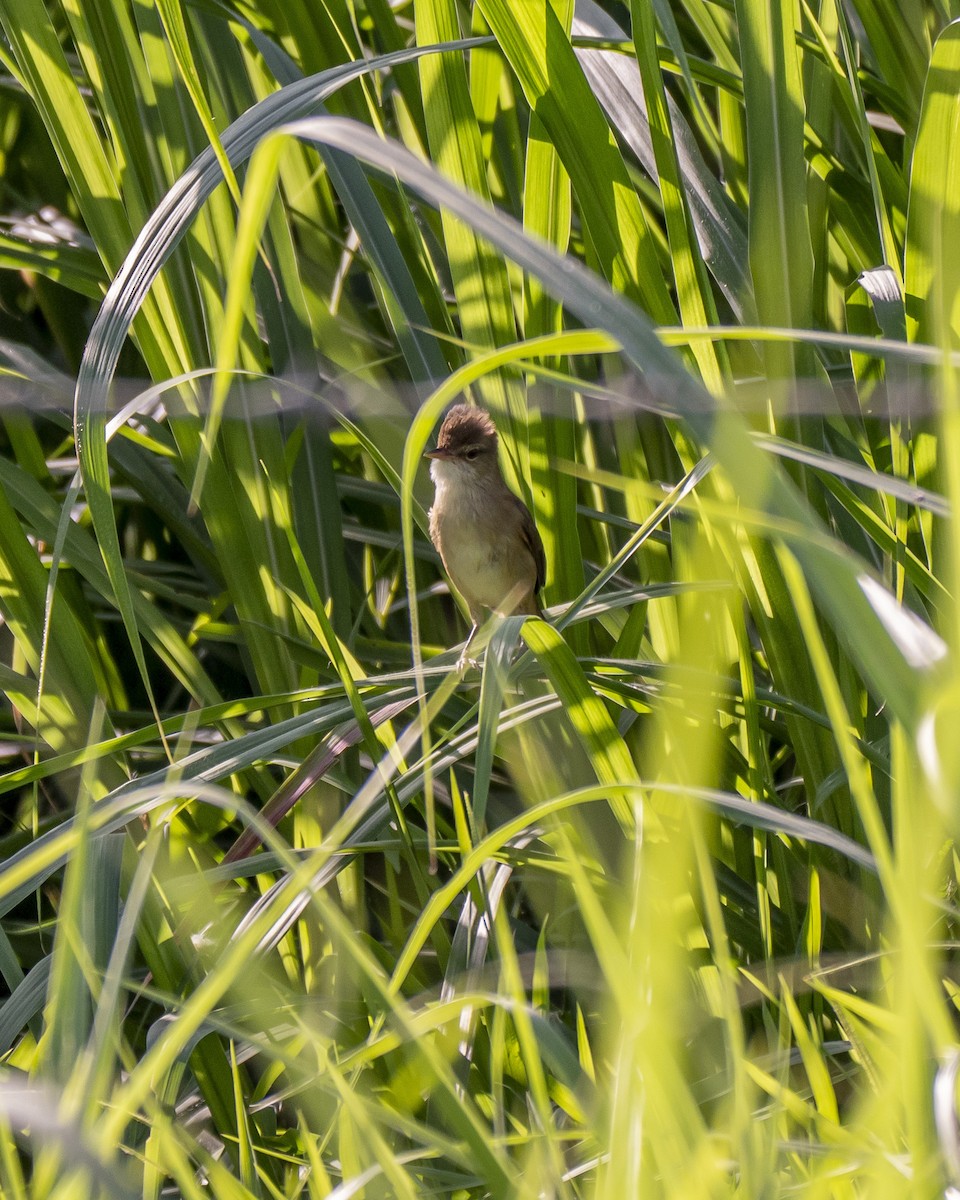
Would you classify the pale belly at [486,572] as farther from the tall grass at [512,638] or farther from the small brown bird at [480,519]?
the tall grass at [512,638]

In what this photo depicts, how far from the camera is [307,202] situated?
2.64 metres

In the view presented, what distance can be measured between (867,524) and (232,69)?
60.1 inches

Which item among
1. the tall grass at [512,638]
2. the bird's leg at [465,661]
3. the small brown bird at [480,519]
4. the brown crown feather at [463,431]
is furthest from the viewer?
the brown crown feather at [463,431]

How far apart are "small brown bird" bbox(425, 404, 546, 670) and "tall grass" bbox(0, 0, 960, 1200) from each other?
33cm

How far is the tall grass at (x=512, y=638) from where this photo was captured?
1049 mm

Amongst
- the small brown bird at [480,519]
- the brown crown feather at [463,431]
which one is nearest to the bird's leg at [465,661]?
the small brown bird at [480,519]

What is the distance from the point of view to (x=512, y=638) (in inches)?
56.6

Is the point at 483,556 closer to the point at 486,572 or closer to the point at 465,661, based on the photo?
the point at 486,572

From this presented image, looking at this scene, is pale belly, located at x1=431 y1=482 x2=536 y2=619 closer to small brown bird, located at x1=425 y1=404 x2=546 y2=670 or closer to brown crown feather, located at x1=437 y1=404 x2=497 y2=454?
small brown bird, located at x1=425 y1=404 x2=546 y2=670

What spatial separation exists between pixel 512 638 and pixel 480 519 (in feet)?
5.44

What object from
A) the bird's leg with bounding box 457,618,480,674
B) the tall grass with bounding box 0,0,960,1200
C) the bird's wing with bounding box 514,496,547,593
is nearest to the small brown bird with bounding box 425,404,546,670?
the bird's wing with bounding box 514,496,547,593

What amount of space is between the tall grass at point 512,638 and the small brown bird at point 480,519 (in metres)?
0.33

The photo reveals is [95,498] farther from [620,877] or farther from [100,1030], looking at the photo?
[620,877]

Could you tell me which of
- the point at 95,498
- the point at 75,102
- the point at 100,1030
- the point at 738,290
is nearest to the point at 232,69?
the point at 75,102
